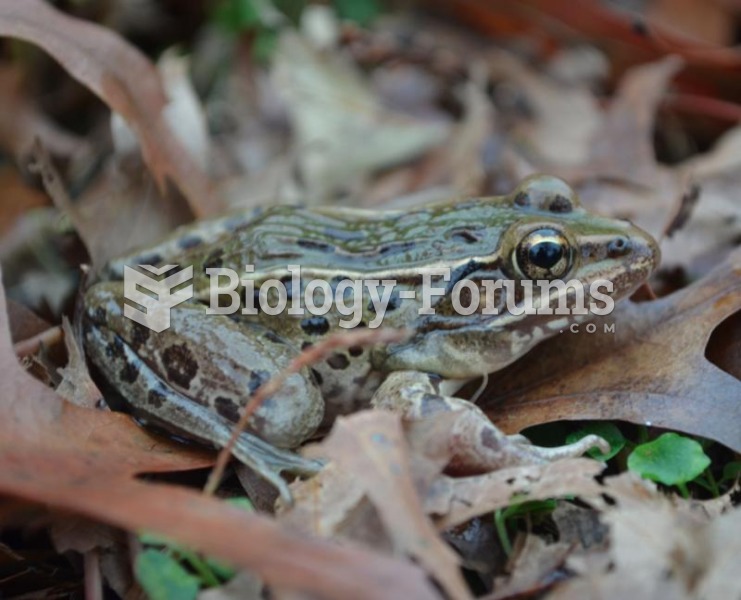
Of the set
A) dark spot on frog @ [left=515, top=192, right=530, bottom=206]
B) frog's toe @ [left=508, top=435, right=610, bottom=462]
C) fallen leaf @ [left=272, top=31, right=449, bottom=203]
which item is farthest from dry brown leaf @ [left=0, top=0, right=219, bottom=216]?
frog's toe @ [left=508, top=435, right=610, bottom=462]

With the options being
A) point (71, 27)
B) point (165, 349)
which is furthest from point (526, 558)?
point (71, 27)

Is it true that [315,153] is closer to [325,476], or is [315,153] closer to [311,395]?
[311,395]

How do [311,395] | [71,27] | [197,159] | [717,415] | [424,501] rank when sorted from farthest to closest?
[197,159] → [71,27] → [311,395] → [717,415] → [424,501]

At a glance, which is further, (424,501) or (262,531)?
(424,501)

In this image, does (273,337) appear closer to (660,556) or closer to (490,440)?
(490,440)

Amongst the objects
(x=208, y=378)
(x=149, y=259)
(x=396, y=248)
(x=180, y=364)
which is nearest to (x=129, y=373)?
(x=180, y=364)

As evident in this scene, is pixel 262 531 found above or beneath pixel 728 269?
beneath

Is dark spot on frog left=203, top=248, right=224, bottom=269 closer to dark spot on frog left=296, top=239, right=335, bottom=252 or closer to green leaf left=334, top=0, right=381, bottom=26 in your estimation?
dark spot on frog left=296, top=239, right=335, bottom=252
